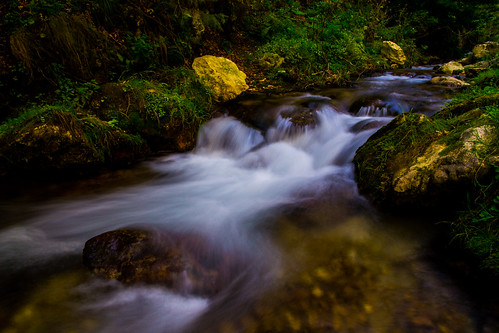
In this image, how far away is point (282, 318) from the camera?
1.92 meters

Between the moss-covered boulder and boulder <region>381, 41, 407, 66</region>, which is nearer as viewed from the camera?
the moss-covered boulder

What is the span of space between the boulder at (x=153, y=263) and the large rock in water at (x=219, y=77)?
4.24 m

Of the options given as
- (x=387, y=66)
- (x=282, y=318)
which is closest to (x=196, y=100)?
(x=282, y=318)

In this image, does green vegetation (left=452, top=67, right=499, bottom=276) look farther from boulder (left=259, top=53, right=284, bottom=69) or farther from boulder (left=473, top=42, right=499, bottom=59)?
boulder (left=473, top=42, right=499, bottom=59)

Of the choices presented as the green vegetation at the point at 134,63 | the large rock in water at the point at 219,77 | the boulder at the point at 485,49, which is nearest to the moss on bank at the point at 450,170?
the green vegetation at the point at 134,63

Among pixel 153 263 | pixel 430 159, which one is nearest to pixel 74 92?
pixel 153 263

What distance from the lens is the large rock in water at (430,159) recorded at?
2285 mm

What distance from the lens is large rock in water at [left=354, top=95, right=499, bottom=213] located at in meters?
2.29

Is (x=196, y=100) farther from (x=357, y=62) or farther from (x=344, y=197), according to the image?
(x=357, y=62)

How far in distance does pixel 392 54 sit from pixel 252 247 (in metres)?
10.3

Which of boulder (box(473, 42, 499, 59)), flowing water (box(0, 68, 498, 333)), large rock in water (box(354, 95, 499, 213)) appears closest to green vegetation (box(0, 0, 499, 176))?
flowing water (box(0, 68, 498, 333))

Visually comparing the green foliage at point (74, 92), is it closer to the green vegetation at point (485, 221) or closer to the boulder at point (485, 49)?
the green vegetation at point (485, 221)

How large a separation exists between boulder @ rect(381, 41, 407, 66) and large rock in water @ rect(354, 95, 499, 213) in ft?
26.3

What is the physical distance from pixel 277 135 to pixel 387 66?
6.82 m
